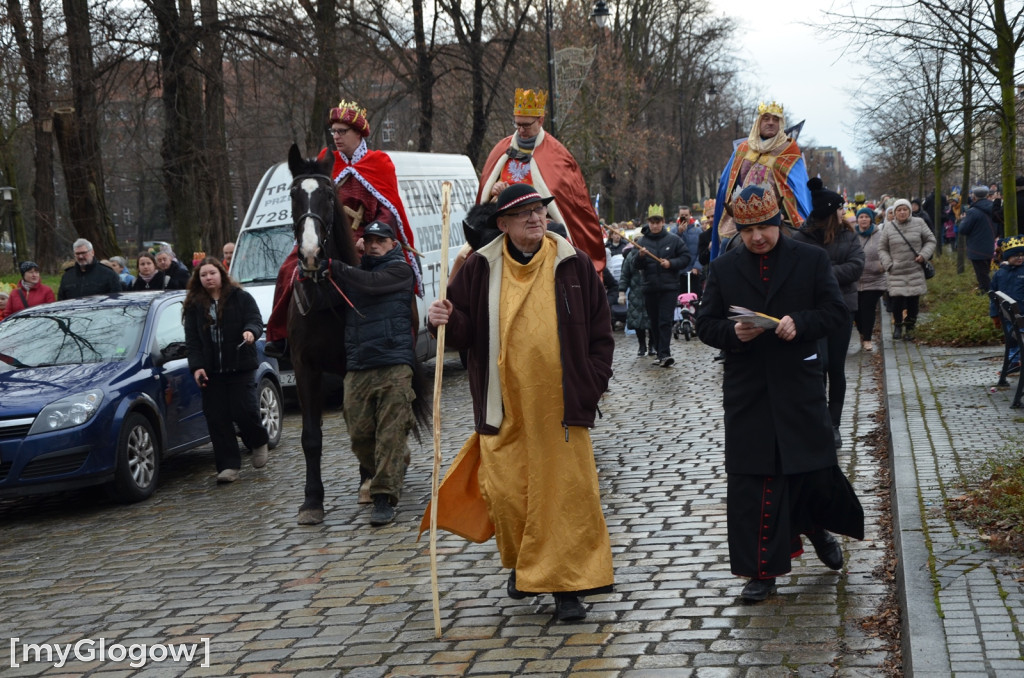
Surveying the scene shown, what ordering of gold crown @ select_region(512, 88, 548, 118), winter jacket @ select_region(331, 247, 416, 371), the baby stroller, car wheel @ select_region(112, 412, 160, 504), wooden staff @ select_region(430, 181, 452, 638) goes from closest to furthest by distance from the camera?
wooden staff @ select_region(430, 181, 452, 638) → winter jacket @ select_region(331, 247, 416, 371) → gold crown @ select_region(512, 88, 548, 118) → car wheel @ select_region(112, 412, 160, 504) → the baby stroller

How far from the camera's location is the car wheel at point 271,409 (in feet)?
40.1

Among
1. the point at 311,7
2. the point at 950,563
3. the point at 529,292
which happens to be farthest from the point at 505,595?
the point at 311,7

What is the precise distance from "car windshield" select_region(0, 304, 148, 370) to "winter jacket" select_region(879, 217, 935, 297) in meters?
9.73

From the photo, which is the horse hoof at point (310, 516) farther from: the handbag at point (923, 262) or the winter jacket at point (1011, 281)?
the handbag at point (923, 262)

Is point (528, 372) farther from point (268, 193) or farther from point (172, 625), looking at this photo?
point (268, 193)


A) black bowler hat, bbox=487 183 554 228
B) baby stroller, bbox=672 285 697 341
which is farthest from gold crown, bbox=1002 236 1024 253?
baby stroller, bbox=672 285 697 341

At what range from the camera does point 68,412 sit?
9.55 m

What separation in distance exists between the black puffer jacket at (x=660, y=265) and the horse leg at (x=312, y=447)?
817 cm

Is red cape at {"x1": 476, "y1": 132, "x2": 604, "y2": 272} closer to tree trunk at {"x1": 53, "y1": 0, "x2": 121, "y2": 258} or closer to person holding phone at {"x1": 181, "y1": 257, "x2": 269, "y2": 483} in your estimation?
Result: person holding phone at {"x1": 181, "y1": 257, "x2": 269, "y2": 483}

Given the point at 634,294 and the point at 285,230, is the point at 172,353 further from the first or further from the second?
the point at 634,294

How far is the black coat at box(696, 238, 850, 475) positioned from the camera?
581cm

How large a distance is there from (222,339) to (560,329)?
538 centimetres

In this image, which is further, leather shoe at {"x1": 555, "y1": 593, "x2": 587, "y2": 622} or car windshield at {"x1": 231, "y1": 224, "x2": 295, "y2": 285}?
car windshield at {"x1": 231, "y1": 224, "x2": 295, "y2": 285}

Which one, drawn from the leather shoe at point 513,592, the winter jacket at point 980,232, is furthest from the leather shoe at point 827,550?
the winter jacket at point 980,232
